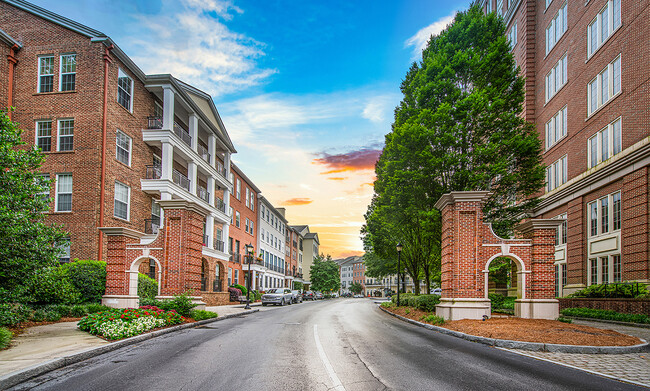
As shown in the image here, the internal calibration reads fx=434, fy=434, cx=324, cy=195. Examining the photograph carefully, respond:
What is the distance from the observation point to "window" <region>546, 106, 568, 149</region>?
3003 cm

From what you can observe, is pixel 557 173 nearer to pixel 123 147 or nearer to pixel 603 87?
pixel 603 87

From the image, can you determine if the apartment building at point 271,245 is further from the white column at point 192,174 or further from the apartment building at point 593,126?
the apartment building at point 593,126

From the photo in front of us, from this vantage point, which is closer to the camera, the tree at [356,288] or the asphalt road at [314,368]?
the asphalt road at [314,368]

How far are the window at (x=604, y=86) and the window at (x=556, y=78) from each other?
161 inches

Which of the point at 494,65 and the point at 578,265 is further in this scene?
the point at 578,265

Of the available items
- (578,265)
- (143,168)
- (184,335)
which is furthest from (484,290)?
(143,168)

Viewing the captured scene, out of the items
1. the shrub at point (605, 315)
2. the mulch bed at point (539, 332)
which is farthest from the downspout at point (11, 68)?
the shrub at point (605, 315)

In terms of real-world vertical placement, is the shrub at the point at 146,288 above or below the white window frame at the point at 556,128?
below

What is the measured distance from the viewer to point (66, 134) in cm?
2248

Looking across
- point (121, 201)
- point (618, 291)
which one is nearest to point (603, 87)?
point (618, 291)

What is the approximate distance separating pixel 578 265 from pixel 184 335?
2401 centimetres

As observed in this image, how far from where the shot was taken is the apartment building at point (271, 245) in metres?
54.8

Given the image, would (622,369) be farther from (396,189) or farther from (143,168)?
(143,168)

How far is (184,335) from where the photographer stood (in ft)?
42.7
